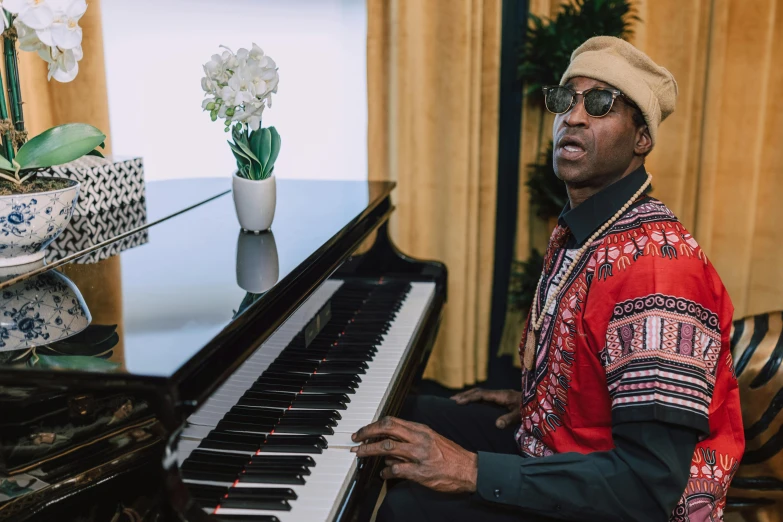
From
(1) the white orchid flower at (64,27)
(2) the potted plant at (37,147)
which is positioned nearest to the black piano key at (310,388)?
(2) the potted plant at (37,147)

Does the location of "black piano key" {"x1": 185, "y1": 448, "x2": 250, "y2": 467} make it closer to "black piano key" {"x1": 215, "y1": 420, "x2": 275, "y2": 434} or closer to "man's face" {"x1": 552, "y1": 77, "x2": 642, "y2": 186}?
"black piano key" {"x1": 215, "y1": 420, "x2": 275, "y2": 434}

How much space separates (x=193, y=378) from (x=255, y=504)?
272mm

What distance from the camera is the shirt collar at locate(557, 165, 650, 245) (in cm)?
154

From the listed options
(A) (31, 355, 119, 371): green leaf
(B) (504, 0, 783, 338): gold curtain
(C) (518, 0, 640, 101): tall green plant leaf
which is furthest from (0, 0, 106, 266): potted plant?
(B) (504, 0, 783, 338): gold curtain

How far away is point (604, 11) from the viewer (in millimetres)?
2916

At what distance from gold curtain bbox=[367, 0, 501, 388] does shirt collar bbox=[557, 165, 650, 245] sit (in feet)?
5.73

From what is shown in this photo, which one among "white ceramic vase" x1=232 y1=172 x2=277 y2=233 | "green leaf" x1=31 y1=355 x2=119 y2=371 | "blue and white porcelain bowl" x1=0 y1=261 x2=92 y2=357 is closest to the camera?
"green leaf" x1=31 y1=355 x2=119 y2=371

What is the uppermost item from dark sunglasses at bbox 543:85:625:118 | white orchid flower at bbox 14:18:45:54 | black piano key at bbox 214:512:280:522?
white orchid flower at bbox 14:18:45:54

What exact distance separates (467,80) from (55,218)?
2222 millimetres

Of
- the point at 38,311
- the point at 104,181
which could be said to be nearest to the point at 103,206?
the point at 104,181

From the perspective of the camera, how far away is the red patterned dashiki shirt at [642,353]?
1.22 metres

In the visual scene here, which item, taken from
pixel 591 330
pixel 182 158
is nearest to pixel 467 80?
pixel 182 158

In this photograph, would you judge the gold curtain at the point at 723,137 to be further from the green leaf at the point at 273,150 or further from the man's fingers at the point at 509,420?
the green leaf at the point at 273,150

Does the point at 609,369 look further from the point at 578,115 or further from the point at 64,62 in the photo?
the point at 64,62
